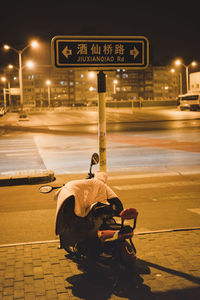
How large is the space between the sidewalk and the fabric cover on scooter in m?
0.58

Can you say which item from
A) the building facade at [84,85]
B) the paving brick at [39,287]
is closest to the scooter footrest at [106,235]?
the paving brick at [39,287]

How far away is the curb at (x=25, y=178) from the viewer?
32.3 feet

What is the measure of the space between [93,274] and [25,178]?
18.9 ft

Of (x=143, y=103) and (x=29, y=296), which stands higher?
(x=143, y=103)

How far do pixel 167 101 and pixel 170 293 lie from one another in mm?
75551

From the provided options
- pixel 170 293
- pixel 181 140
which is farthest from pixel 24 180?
pixel 181 140

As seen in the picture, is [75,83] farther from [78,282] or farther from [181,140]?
[78,282]

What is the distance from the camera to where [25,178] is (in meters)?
9.94

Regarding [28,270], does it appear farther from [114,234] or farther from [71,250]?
[114,234]

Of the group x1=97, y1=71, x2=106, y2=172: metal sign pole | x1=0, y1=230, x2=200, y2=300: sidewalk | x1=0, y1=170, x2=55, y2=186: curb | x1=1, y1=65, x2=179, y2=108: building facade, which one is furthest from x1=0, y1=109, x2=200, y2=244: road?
x1=1, y1=65, x2=179, y2=108: building facade

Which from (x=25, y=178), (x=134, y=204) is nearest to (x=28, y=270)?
(x=134, y=204)

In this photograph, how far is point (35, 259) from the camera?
498cm

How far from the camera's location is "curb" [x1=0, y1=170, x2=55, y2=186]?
32.3 feet

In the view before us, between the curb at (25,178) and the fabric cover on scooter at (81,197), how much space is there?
217 inches
